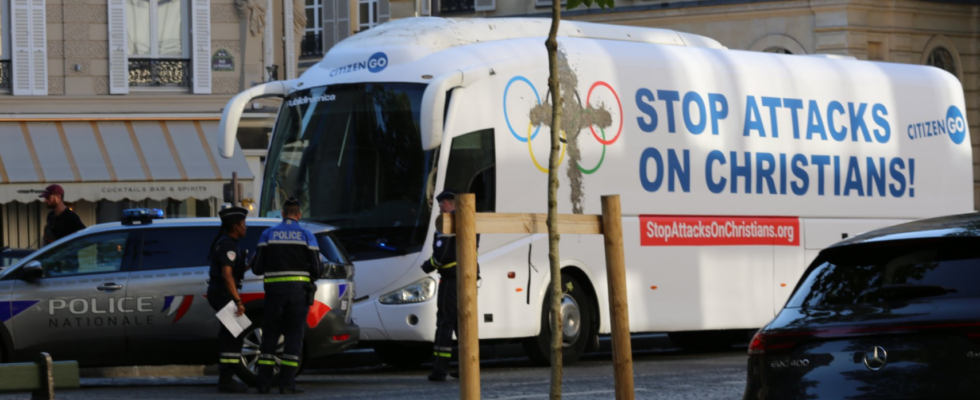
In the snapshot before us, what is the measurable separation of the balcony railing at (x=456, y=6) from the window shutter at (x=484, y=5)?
0.15m

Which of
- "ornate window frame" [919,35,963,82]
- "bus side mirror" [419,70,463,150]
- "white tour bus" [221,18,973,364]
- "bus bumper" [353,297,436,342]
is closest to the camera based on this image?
"bus side mirror" [419,70,463,150]

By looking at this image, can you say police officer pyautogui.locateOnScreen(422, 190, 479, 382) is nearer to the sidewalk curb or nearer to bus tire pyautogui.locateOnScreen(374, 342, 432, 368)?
bus tire pyautogui.locateOnScreen(374, 342, 432, 368)

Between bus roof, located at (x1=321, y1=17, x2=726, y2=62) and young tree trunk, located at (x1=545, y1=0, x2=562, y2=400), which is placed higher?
bus roof, located at (x1=321, y1=17, x2=726, y2=62)

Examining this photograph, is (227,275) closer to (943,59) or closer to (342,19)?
(943,59)

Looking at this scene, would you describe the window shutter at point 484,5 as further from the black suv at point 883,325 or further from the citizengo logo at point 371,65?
the black suv at point 883,325

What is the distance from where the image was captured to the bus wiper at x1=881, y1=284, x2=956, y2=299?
7105 millimetres

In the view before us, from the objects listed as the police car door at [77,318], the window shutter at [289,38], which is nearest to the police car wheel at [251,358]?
the police car door at [77,318]

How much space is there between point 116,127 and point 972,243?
22.3 metres

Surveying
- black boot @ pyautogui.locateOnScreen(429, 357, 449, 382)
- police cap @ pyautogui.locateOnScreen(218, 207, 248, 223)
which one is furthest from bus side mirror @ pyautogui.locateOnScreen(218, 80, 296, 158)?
black boot @ pyautogui.locateOnScreen(429, 357, 449, 382)

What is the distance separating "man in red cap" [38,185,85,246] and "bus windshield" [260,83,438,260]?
1.81 metres

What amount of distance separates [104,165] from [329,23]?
800 inches

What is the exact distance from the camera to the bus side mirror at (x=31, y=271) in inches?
520

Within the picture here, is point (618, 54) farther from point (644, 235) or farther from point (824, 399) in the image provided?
point (824, 399)

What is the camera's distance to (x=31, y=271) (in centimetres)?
1323
